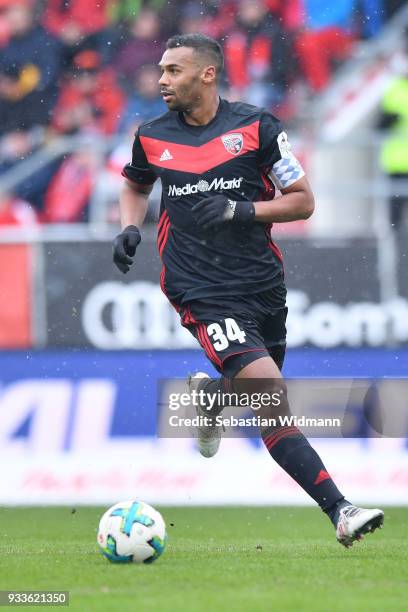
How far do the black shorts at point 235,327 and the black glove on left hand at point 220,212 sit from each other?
0.43 meters

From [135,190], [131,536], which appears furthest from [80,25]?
[131,536]

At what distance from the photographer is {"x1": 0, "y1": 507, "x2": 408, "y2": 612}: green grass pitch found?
4133 millimetres

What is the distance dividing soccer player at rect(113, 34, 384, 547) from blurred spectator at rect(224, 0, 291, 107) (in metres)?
6.10

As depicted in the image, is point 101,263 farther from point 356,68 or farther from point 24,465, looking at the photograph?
point 356,68

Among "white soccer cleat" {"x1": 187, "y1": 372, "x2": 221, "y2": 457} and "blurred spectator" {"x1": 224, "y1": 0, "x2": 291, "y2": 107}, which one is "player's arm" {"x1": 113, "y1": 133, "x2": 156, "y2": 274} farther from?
"blurred spectator" {"x1": 224, "y1": 0, "x2": 291, "y2": 107}

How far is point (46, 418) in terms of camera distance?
962 cm

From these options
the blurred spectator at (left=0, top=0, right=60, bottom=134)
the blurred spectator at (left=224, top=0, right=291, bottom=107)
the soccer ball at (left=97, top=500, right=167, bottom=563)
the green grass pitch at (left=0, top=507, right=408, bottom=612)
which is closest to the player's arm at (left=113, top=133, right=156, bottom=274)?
the soccer ball at (left=97, top=500, right=167, bottom=563)

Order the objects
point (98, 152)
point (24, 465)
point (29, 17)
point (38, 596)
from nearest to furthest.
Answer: point (38, 596) < point (24, 465) < point (98, 152) < point (29, 17)

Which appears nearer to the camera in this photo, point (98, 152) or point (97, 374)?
point (97, 374)

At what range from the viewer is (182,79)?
5863 mm

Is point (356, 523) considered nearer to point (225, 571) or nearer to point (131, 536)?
point (225, 571)

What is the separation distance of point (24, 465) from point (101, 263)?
1.75 meters

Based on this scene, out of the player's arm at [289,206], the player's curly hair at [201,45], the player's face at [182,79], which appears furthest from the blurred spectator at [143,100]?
the player's arm at [289,206]

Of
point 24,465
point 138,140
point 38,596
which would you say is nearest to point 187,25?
point 24,465
